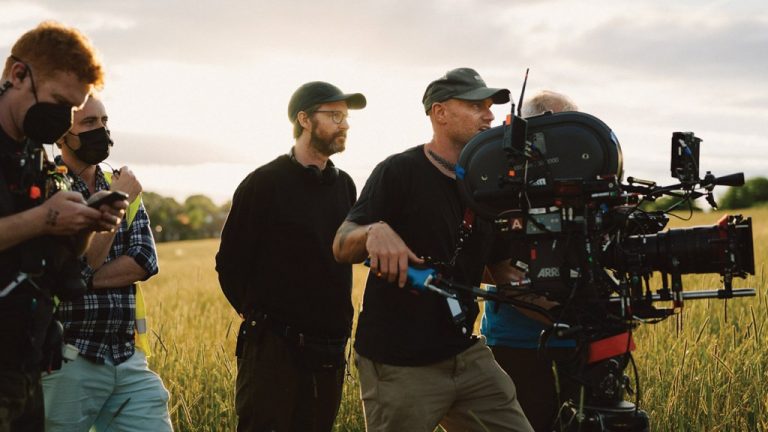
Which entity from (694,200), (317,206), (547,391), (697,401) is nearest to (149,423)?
(317,206)

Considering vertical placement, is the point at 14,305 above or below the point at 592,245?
below

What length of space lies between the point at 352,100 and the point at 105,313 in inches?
86.3

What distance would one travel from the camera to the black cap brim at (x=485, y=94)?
12.5ft

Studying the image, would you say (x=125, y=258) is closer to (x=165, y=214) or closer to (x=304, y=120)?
(x=304, y=120)

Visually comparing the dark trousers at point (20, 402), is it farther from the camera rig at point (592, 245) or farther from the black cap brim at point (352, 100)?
the black cap brim at point (352, 100)

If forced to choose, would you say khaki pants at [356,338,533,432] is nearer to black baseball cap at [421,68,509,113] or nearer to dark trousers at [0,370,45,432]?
black baseball cap at [421,68,509,113]

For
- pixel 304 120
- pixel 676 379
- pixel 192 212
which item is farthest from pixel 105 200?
pixel 192 212

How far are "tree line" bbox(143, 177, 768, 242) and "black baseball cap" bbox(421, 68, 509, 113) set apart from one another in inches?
3050

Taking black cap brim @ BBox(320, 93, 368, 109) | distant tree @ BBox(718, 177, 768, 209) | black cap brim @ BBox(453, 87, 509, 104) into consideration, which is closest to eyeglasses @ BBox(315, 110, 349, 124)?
black cap brim @ BBox(320, 93, 368, 109)

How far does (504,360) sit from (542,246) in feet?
5.31

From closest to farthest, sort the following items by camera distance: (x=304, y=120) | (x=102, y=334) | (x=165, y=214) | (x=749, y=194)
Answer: (x=102, y=334), (x=304, y=120), (x=749, y=194), (x=165, y=214)

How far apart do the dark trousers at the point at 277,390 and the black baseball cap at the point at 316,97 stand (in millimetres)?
1507

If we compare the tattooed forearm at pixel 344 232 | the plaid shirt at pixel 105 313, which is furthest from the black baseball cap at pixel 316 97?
the tattooed forearm at pixel 344 232

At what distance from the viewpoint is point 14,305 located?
2717 mm
